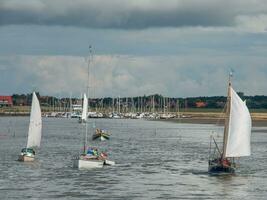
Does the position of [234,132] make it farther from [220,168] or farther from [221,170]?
[221,170]

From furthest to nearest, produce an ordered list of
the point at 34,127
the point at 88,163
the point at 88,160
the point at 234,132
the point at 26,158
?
the point at 34,127 → the point at 26,158 → the point at 88,163 → the point at 88,160 → the point at 234,132

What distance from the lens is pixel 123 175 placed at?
84625 millimetres

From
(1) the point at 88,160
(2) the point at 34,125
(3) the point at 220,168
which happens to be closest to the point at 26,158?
(2) the point at 34,125

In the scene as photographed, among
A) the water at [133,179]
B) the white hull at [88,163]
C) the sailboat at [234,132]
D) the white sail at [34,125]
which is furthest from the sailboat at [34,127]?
the sailboat at [234,132]

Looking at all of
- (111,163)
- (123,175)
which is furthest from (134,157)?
(123,175)

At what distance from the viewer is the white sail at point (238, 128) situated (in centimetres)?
8419

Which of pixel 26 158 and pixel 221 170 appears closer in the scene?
pixel 221 170

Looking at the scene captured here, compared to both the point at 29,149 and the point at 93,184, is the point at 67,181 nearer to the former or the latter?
the point at 93,184

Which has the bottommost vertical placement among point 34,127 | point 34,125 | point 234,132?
point 234,132

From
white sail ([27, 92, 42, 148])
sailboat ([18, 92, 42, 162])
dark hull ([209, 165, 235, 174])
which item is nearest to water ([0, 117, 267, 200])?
dark hull ([209, 165, 235, 174])

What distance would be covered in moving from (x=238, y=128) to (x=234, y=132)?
0.63 m

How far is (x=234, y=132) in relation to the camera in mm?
84625

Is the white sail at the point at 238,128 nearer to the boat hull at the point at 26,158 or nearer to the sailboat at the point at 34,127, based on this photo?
the boat hull at the point at 26,158

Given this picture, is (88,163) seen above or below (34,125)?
below
